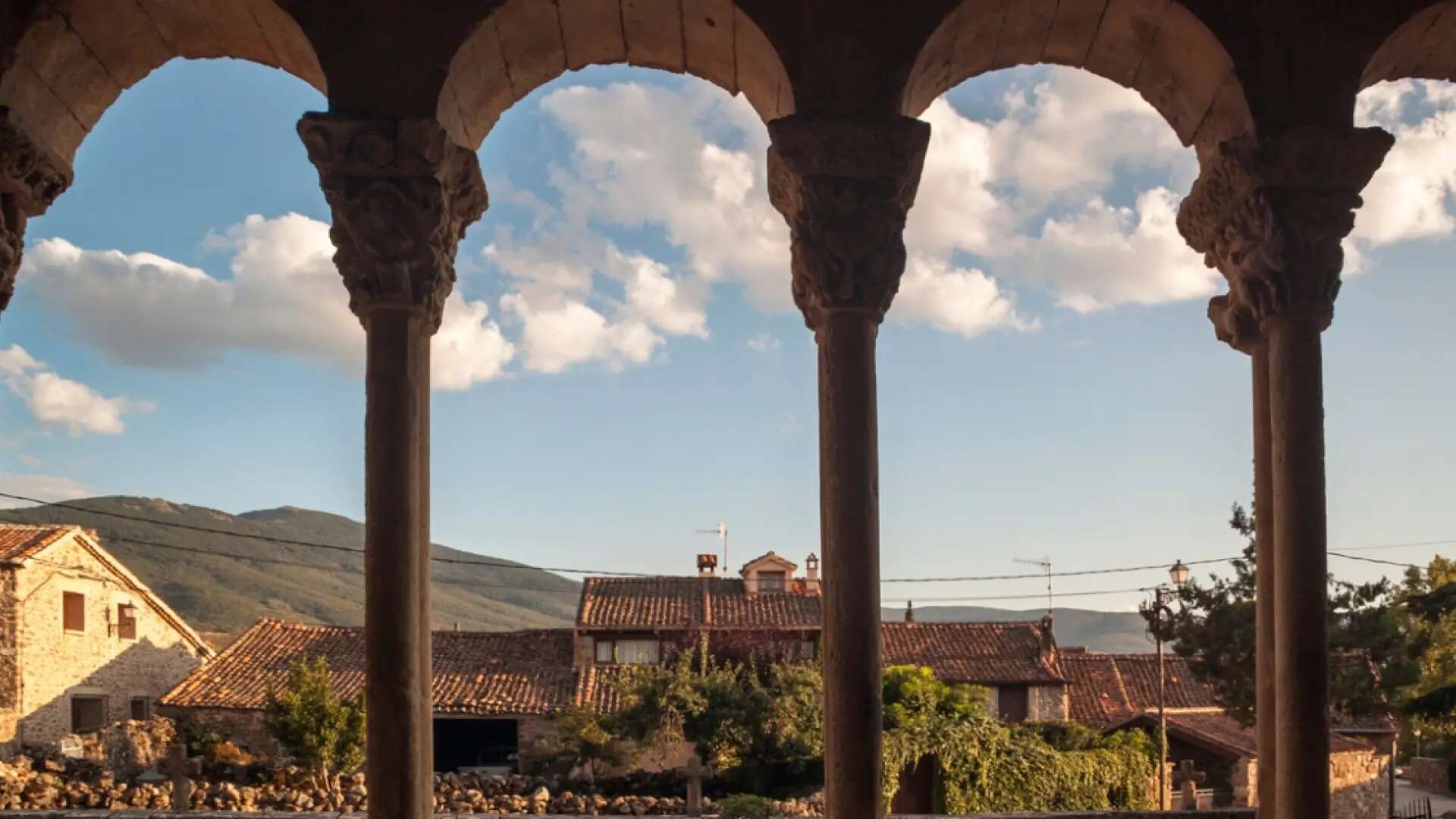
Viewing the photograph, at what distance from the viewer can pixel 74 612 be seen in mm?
32719

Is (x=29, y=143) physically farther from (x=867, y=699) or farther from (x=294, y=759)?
(x=294, y=759)

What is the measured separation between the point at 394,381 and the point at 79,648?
106 feet

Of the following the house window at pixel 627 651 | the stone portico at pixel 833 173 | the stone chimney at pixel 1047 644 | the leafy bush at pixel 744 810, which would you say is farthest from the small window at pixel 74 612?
the stone portico at pixel 833 173

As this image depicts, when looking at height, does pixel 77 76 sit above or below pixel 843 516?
above

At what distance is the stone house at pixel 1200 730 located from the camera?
29.9 meters

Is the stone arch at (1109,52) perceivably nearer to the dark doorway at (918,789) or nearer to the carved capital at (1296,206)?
the carved capital at (1296,206)

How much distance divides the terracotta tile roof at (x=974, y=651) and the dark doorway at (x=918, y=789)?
7989 mm

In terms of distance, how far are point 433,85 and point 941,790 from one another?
2338 centimetres

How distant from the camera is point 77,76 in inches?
239

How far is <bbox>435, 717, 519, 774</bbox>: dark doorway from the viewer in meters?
34.3

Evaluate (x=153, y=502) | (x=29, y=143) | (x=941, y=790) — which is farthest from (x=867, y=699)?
(x=153, y=502)

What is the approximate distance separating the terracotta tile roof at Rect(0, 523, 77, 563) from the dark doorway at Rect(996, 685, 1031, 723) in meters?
25.8

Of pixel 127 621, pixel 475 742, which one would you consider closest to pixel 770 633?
pixel 475 742

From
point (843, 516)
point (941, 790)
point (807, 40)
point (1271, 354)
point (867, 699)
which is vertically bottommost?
point (941, 790)
